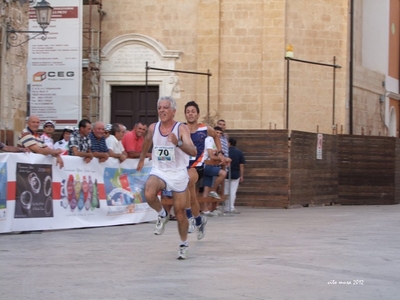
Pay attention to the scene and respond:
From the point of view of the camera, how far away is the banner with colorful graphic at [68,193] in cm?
1348

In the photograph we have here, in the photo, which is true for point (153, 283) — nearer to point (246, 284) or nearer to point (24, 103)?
point (246, 284)

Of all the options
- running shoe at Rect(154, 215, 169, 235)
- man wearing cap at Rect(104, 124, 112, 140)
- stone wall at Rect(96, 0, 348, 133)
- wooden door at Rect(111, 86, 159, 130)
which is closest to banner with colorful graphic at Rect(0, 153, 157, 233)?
man wearing cap at Rect(104, 124, 112, 140)

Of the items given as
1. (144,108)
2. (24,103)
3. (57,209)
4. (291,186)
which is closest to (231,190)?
(291,186)

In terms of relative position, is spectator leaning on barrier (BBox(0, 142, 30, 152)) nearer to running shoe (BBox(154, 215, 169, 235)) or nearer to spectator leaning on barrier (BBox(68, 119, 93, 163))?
spectator leaning on barrier (BBox(68, 119, 93, 163))

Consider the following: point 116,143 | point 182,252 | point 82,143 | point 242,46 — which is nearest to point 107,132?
point 116,143

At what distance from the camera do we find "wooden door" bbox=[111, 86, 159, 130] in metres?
27.7

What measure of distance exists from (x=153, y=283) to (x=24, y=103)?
11.6 m

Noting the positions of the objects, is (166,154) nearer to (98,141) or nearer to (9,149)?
(9,149)

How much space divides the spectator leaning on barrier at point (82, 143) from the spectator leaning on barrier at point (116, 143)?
825 millimetres

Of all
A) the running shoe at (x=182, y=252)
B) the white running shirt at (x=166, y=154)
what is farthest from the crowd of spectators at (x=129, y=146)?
the running shoe at (x=182, y=252)

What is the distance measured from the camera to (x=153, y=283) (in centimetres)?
822

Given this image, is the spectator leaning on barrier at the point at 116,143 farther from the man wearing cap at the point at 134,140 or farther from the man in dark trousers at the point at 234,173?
the man in dark trousers at the point at 234,173

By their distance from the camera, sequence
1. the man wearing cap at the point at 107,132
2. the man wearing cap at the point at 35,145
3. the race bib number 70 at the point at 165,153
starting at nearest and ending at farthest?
the race bib number 70 at the point at 165,153
the man wearing cap at the point at 35,145
the man wearing cap at the point at 107,132

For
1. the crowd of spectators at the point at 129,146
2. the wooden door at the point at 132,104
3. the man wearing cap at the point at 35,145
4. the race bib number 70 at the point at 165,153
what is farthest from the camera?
the wooden door at the point at 132,104
